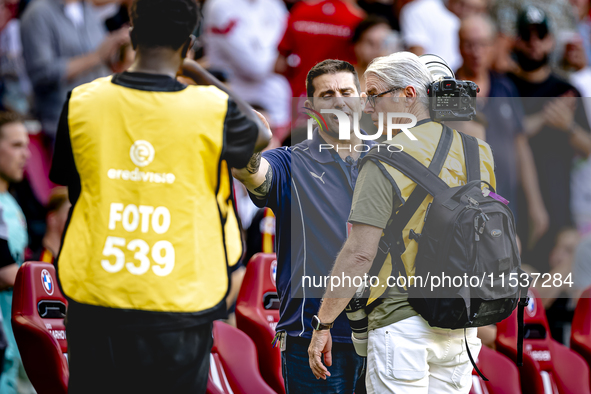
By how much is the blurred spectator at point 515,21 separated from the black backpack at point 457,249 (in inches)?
202

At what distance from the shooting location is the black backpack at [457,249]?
2576 mm

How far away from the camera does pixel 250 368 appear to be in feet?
13.7

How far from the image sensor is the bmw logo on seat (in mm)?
3699

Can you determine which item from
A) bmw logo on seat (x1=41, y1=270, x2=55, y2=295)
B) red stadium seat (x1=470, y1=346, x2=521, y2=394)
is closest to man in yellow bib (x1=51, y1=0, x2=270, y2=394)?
bmw logo on seat (x1=41, y1=270, x2=55, y2=295)

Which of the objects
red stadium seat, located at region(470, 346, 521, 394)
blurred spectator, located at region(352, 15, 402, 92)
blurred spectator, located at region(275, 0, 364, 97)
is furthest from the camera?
blurred spectator, located at region(275, 0, 364, 97)

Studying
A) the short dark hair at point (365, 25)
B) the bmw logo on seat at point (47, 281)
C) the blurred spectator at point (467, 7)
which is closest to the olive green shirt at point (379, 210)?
the bmw logo on seat at point (47, 281)

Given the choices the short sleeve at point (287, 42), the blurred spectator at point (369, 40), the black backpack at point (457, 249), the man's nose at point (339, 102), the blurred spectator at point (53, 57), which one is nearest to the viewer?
the black backpack at point (457, 249)

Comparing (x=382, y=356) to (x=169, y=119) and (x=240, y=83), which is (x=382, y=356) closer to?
(x=169, y=119)

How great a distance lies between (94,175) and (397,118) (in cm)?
119

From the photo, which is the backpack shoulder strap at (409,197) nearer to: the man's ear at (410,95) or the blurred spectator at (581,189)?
the man's ear at (410,95)

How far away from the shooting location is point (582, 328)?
4941 millimetres

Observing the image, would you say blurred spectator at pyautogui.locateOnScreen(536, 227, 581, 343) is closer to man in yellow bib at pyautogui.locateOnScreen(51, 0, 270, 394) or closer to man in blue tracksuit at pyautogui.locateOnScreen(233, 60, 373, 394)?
man in blue tracksuit at pyautogui.locateOnScreen(233, 60, 373, 394)

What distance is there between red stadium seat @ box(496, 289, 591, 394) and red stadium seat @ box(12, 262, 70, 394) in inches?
108

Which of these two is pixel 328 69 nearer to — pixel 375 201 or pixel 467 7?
pixel 375 201
